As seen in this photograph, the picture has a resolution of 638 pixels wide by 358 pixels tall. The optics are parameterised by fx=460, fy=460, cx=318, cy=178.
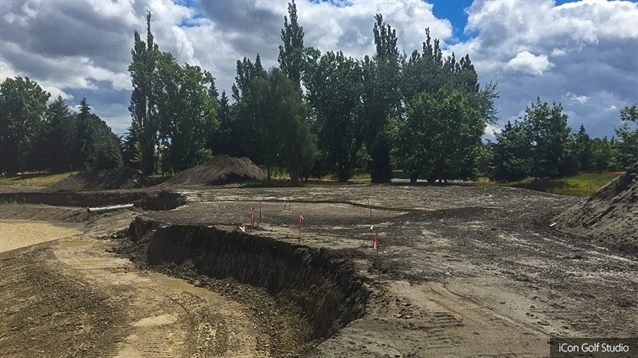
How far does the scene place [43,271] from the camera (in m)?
20.9

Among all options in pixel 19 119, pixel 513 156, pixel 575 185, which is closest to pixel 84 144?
pixel 19 119

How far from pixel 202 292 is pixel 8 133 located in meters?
95.7

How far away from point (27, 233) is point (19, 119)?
7369cm

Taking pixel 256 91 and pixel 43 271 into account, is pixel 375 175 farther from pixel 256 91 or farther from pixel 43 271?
pixel 43 271

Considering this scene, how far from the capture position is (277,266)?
54.5 ft

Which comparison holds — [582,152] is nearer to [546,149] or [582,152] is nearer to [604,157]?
[546,149]

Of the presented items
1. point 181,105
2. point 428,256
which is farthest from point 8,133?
point 428,256

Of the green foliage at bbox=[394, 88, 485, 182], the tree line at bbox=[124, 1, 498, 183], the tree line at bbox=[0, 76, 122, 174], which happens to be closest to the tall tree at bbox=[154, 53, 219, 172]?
the tree line at bbox=[124, 1, 498, 183]

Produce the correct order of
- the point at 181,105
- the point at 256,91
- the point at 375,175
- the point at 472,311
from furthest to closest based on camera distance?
the point at 181,105 < the point at 375,175 < the point at 256,91 < the point at 472,311

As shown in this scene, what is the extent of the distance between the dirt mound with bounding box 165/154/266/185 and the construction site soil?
3026 cm

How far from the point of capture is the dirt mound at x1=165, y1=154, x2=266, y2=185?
5838 cm

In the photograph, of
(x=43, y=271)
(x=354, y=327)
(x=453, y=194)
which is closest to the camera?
(x=354, y=327)

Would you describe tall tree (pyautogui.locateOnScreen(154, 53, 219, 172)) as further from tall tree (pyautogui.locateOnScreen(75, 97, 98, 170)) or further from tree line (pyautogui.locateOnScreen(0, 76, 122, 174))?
tall tree (pyautogui.locateOnScreen(75, 97, 98, 170))

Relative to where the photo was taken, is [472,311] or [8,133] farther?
[8,133]
